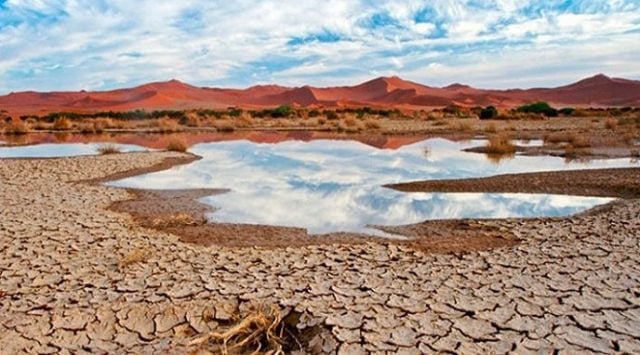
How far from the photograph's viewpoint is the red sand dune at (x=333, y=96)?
8419 centimetres

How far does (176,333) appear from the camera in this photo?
14.3ft

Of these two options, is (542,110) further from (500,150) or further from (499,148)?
(500,150)

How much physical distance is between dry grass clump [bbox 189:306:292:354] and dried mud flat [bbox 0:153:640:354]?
17cm

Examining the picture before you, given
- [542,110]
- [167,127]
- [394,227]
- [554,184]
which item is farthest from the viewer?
[542,110]

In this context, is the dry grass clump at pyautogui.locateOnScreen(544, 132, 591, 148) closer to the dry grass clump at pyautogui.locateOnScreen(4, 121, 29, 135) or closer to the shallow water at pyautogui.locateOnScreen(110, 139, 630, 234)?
the shallow water at pyautogui.locateOnScreen(110, 139, 630, 234)

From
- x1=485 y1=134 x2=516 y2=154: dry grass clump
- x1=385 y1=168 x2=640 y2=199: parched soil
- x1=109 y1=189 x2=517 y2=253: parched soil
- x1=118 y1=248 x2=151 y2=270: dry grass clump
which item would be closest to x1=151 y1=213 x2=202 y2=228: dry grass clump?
x1=109 y1=189 x2=517 y2=253: parched soil

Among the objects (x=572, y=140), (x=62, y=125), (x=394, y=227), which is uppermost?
(x=62, y=125)

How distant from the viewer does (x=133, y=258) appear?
19.4ft

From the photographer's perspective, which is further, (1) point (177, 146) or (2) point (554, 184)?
(1) point (177, 146)

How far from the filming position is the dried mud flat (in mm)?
4152

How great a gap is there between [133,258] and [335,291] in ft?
7.40

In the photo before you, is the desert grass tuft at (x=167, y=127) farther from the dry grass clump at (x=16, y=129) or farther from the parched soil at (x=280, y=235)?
the parched soil at (x=280, y=235)

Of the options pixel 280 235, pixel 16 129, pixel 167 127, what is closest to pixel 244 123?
pixel 167 127

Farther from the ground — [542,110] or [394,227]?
[394,227]
